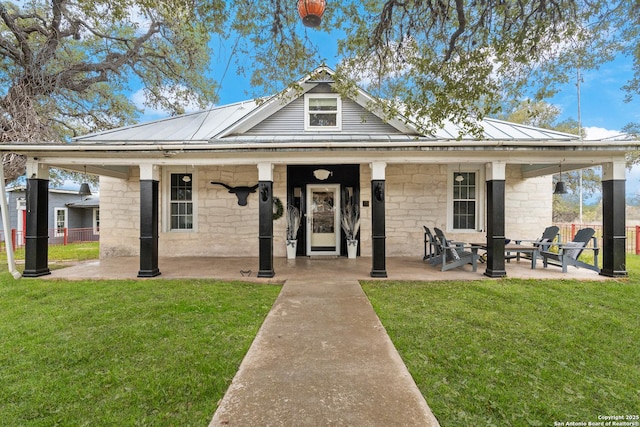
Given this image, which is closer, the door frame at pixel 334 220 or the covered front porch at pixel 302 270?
the covered front porch at pixel 302 270

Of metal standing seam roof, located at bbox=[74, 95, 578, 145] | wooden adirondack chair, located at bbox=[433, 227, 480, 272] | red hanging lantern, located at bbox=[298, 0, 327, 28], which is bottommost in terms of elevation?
wooden adirondack chair, located at bbox=[433, 227, 480, 272]

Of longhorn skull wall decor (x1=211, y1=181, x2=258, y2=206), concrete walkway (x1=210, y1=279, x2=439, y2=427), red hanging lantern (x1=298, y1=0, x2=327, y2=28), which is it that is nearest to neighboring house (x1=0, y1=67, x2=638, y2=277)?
longhorn skull wall decor (x1=211, y1=181, x2=258, y2=206)

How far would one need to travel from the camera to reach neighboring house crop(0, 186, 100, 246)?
52.6ft

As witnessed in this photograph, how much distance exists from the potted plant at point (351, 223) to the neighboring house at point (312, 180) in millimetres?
270

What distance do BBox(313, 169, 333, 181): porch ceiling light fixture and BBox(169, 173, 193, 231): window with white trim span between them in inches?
156

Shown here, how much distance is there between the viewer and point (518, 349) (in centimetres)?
329

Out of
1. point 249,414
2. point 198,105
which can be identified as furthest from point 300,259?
point 198,105

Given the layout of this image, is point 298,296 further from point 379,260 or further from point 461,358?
point 461,358

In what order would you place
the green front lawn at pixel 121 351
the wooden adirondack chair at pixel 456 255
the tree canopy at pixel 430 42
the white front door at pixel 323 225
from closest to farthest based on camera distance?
the green front lawn at pixel 121 351
the tree canopy at pixel 430 42
the wooden adirondack chair at pixel 456 255
the white front door at pixel 323 225

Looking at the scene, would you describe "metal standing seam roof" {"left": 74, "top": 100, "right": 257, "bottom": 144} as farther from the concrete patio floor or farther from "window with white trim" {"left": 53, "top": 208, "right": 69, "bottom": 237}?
"window with white trim" {"left": 53, "top": 208, "right": 69, "bottom": 237}

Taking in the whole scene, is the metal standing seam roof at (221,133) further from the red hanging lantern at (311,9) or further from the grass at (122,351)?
the grass at (122,351)

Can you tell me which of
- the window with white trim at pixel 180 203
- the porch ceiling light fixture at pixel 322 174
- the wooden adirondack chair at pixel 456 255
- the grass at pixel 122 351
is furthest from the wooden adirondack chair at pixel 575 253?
the window with white trim at pixel 180 203

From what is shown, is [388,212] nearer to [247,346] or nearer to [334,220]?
[334,220]

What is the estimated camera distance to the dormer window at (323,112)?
8.65 meters
